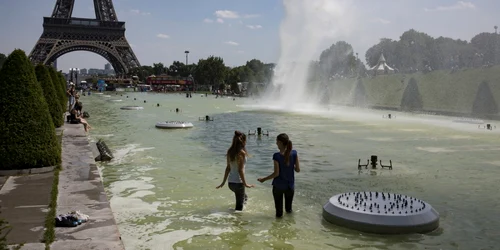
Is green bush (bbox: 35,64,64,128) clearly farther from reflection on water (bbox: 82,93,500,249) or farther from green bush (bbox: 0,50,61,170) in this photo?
green bush (bbox: 0,50,61,170)

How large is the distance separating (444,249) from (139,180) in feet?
29.2

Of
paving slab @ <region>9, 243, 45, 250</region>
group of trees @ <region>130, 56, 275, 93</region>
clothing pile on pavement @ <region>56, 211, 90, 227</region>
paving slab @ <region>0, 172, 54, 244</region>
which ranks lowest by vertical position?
paving slab @ <region>0, 172, 54, 244</region>

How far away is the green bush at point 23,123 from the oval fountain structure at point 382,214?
807 centimetres

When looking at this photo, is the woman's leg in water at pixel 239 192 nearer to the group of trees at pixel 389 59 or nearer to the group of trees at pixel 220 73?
the group of trees at pixel 389 59

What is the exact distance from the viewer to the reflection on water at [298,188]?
9094 mm

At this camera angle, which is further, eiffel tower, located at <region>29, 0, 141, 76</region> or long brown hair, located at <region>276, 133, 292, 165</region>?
eiffel tower, located at <region>29, 0, 141, 76</region>

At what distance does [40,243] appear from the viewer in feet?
24.0

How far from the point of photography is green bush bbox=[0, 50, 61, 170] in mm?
12945

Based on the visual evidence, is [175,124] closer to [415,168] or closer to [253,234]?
[415,168]

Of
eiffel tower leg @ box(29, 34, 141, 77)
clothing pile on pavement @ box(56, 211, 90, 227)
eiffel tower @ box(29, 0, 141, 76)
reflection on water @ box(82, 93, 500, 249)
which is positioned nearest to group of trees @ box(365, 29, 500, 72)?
eiffel tower leg @ box(29, 34, 141, 77)

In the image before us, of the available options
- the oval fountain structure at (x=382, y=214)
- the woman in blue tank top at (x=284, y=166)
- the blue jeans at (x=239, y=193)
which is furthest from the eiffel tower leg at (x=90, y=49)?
the woman in blue tank top at (x=284, y=166)

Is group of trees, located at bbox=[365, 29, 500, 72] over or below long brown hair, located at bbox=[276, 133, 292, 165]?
over

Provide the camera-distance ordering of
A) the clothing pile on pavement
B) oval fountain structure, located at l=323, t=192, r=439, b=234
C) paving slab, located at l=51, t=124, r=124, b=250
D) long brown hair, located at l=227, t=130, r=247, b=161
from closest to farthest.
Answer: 1. paving slab, located at l=51, t=124, r=124, b=250
2. the clothing pile on pavement
3. oval fountain structure, located at l=323, t=192, r=439, b=234
4. long brown hair, located at l=227, t=130, r=247, b=161

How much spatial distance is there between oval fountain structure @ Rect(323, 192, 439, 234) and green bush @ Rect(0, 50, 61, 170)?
8.07 m
